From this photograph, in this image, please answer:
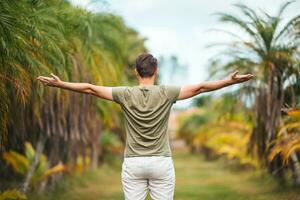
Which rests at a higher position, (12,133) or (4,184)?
(12,133)

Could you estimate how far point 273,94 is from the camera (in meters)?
13.2

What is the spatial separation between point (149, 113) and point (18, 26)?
379 centimetres

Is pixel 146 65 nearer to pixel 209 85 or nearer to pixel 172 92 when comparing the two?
pixel 172 92

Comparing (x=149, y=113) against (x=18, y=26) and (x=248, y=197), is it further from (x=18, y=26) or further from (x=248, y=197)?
(x=248, y=197)

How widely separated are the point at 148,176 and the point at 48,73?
4.41 metres

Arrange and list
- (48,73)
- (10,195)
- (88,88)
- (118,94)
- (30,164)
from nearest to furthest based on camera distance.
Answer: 1. (118,94)
2. (88,88)
3. (48,73)
4. (10,195)
5. (30,164)

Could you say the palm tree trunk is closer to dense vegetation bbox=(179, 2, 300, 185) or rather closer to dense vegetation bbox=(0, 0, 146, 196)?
dense vegetation bbox=(0, 0, 146, 196)

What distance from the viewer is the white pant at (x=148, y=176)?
472 cm

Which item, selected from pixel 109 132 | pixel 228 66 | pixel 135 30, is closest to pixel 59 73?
pixel 228 66

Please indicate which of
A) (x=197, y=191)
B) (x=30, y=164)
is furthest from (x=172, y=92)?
(x=197, y=191)

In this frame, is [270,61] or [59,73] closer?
[59,73]

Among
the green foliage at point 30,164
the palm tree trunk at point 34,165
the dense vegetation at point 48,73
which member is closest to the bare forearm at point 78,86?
the dense vegetation at point 48,73

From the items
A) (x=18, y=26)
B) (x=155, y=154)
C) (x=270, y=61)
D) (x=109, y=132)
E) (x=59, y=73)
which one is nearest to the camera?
(x=155, y=154)

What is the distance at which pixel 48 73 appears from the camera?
29.0 ft
